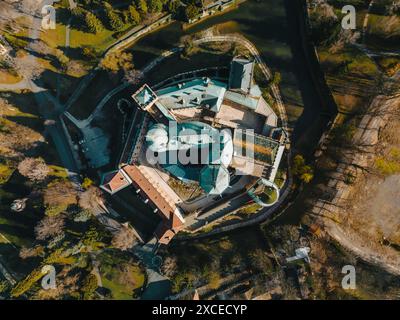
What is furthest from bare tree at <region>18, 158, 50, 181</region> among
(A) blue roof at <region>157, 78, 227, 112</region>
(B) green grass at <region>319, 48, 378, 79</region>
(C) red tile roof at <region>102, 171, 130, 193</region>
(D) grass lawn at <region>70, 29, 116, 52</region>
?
(B) green grass at <region>319, 48, 378, 79</region>

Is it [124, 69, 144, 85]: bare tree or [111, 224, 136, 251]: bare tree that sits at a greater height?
[124, 69, 144, 85]: bare tree

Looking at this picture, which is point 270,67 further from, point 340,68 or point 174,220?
point 174,220

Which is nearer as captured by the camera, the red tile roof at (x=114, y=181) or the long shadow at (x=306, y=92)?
the red tile roof at (x=114, y=181)

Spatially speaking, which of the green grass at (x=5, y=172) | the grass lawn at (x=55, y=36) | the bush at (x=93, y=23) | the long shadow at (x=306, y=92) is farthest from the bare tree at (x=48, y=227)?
the long shadow at (x=306, y=92)

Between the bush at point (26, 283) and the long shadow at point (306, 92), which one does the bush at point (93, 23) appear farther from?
the bush at point (26, 283)

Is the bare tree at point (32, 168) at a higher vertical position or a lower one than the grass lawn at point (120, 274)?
higher

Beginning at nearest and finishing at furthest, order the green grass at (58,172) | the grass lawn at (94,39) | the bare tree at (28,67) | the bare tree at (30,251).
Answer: the bare tree at (30,251) → the bare tree at (28,67) → the grass lawn at (94,39) → the green grass at (58,172)

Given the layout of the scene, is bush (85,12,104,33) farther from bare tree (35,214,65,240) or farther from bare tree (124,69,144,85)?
bare tree (35,214,65,240)
